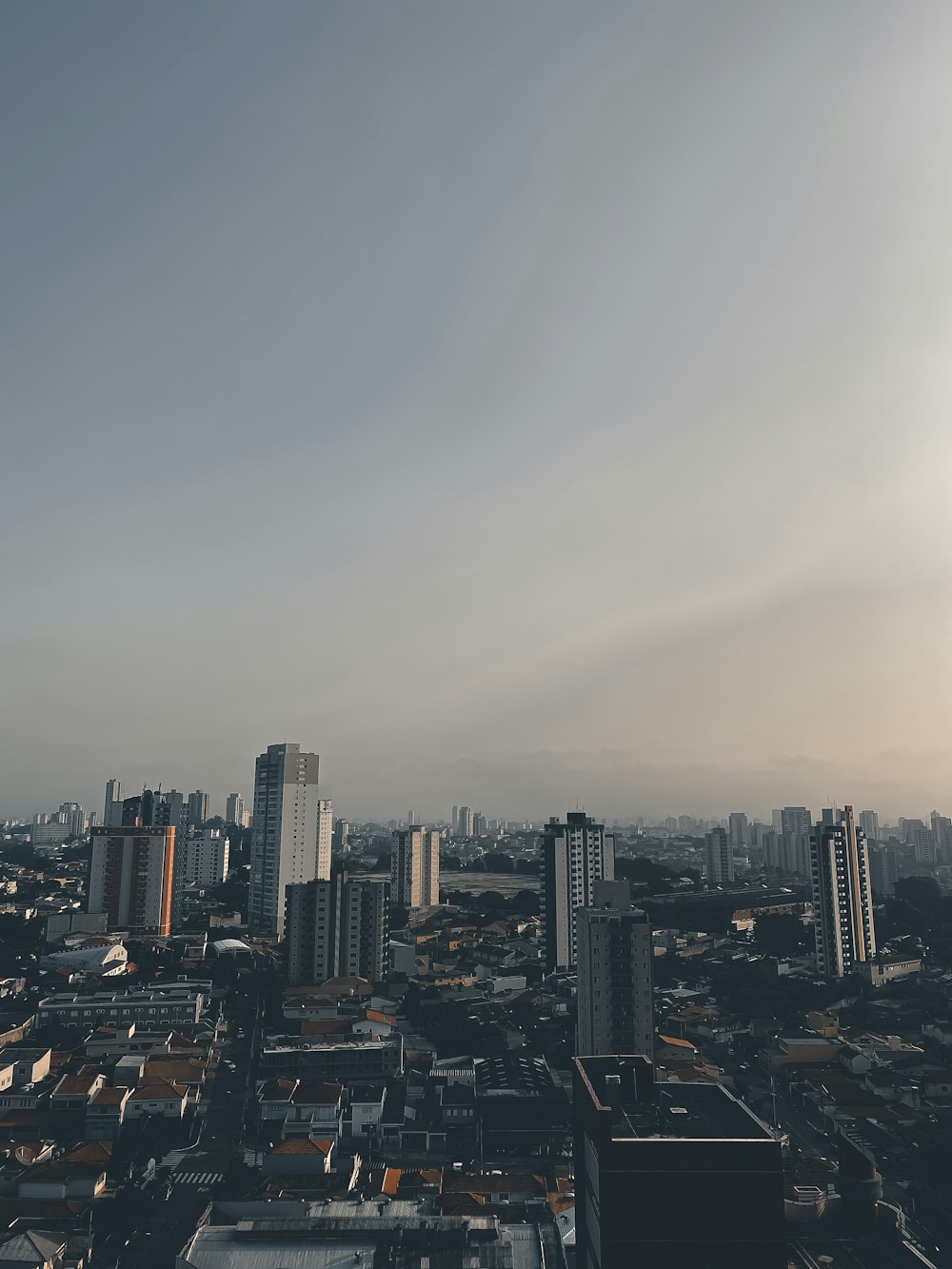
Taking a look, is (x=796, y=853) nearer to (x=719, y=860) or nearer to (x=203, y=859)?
(x=719, y=860)

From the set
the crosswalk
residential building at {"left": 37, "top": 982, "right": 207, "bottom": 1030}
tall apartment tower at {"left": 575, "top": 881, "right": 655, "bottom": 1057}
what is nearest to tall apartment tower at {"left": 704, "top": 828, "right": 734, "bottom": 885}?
residential building at {"left": 37, "top": 982, "right": 207, "bottom": 1030}

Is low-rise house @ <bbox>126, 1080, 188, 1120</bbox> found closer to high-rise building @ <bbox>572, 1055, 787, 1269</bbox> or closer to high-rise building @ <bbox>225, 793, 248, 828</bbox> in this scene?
high-rise building @ <bbox>572, 1055, 787, 1269</bbox>

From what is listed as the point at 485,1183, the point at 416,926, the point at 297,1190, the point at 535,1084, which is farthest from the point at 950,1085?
the point at 416,926

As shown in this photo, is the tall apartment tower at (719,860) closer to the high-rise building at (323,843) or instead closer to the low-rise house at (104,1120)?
the high-rise building at (323,843)

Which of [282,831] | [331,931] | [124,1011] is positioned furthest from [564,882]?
[124,1011]

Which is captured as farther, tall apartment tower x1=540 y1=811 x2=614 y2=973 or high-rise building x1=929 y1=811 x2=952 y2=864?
high-rise building x1=929 y1=811 x2=952 y2=864

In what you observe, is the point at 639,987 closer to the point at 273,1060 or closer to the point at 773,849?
the point at 273,1060

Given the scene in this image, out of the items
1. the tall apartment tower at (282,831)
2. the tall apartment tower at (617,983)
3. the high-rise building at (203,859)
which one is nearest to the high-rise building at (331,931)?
the tall apartment tower at (282,831)
